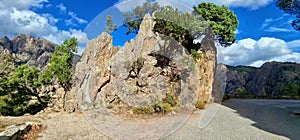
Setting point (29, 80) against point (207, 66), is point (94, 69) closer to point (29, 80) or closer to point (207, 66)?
point (29, 80)

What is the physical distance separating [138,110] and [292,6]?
9.79m

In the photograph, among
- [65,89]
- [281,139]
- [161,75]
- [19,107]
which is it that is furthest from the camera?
[65,89]

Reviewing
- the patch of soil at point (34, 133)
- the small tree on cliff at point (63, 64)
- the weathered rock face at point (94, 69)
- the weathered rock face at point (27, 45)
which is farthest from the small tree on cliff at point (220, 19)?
the weathered rock face at point (27, 45)

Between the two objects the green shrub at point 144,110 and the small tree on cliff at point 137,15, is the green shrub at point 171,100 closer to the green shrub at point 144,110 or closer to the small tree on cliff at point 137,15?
the green shrub at point 144,110

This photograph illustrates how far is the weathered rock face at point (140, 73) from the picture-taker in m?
11.9

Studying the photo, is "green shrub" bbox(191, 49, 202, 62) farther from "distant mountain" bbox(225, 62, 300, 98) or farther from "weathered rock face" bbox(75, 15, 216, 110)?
"distant mountain" bbox(225, 62, 300, 98)

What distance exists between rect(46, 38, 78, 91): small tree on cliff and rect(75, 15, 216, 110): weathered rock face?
119 cm

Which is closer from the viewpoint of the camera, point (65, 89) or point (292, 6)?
point (292, 6)

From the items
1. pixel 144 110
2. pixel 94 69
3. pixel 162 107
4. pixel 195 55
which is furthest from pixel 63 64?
pixel 195 55

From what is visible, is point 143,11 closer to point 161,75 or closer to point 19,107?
point 161,75

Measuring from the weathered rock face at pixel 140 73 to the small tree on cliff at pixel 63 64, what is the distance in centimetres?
119

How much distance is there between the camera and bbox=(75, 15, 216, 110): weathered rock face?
39.0 ft

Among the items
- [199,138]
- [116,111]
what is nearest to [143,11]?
[116,111]

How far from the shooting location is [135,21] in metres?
15.5
